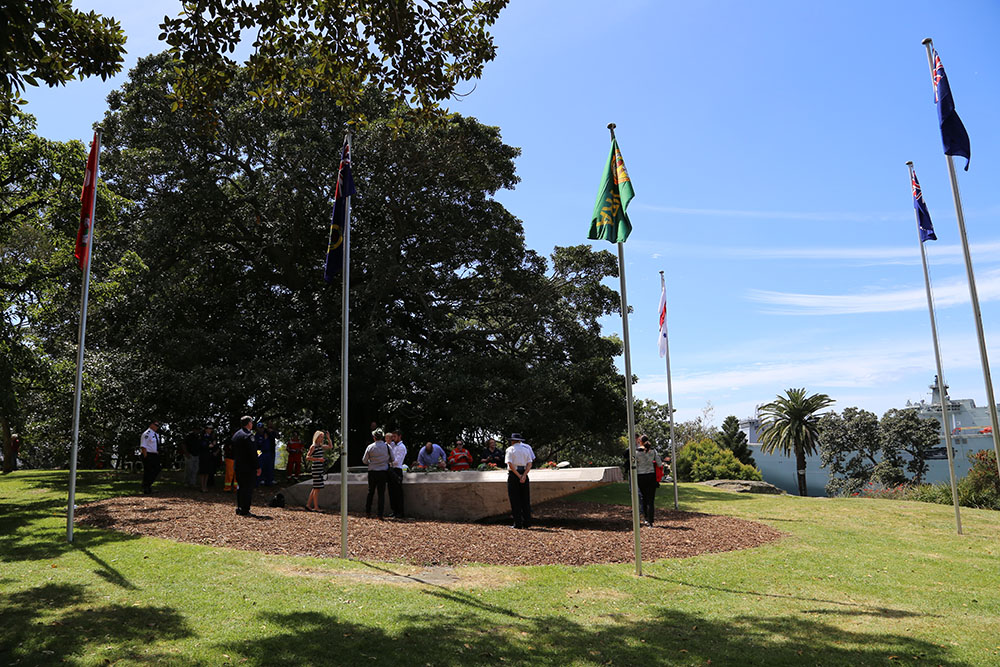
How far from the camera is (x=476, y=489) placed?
547 inches

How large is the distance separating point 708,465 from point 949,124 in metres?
29.2

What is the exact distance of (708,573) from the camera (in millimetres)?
8945

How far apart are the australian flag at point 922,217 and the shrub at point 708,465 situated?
24.2 m

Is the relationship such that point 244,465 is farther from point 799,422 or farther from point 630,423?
point 799,422

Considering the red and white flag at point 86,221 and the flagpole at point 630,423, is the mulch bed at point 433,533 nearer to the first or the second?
the flagpole at point 630,423

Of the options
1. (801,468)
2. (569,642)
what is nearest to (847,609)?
(569,642)

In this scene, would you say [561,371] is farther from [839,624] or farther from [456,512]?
[839,624]

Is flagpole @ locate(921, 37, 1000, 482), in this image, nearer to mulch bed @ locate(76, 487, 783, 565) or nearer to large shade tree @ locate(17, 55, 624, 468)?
mulch bed @ locate(76, 487, 783, 565)

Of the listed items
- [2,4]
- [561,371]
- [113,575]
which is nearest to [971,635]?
[113,575]

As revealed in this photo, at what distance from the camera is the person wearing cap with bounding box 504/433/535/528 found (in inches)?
486

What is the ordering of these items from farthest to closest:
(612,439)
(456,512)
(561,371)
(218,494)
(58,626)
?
(612,439) → (561,371) → (218,494) → (456,512) → (58,626)

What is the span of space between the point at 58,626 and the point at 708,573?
7495mm

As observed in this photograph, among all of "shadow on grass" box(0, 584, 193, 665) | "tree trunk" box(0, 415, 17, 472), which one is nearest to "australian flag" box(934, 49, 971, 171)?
"shadow on grass" box(0, 584, 193, 665)

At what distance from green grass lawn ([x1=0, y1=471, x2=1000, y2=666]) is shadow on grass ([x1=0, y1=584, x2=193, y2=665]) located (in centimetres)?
2
